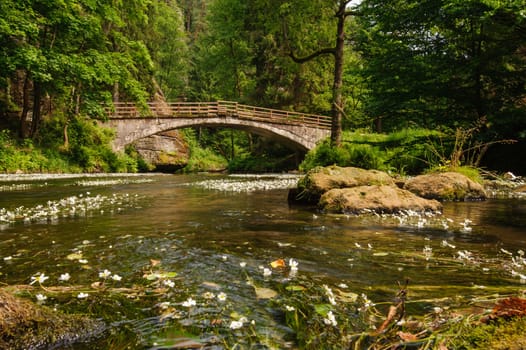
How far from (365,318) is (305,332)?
1.30 feet

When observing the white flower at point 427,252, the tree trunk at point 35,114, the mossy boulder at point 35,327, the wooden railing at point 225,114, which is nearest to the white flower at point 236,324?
the mossy boulder at point 35,327

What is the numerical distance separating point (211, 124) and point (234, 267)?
1175 inches

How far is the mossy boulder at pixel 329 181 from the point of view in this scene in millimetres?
8211

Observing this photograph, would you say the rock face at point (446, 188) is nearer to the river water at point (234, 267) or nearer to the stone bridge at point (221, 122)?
the river water at point (234, 267)

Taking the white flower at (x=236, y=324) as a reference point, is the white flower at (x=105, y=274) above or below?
below

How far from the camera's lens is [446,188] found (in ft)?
29.1

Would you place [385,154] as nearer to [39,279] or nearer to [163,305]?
[163,305]

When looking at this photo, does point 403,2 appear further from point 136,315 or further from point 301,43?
point 136,315

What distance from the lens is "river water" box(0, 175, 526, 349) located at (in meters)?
2.11

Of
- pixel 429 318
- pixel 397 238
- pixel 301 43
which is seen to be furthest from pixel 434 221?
pixel 301 43

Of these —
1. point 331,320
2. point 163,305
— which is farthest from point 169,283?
point 331,320

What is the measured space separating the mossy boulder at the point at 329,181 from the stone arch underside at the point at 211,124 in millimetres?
21658

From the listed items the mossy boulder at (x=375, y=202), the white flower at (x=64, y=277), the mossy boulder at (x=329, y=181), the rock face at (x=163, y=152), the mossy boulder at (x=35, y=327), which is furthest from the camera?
the rock face at (x=163, y=152)

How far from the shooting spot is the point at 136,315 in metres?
2.14
